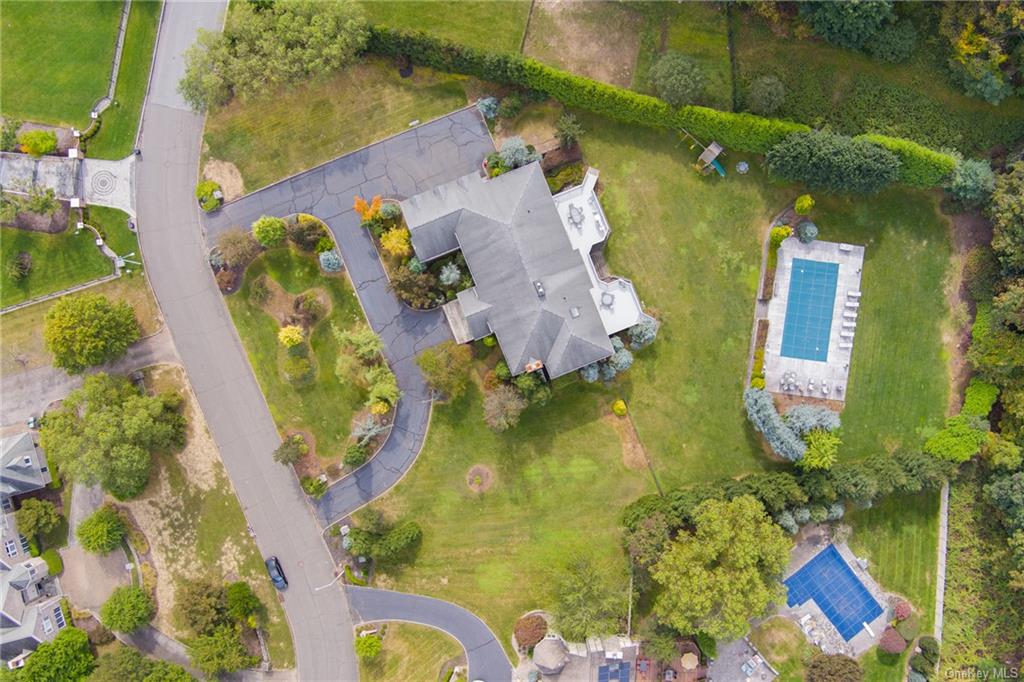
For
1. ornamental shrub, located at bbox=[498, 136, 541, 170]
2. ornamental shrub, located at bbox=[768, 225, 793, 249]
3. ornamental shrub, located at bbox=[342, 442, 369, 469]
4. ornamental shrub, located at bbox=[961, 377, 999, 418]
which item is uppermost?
ornamental shrub, located at bbox=[498, 136, 541, 170]

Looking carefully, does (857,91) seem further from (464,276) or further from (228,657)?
(228,657)

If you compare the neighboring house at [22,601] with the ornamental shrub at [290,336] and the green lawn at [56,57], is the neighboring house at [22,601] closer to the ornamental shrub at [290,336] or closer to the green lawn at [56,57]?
the ornamental shrub at [290,336]

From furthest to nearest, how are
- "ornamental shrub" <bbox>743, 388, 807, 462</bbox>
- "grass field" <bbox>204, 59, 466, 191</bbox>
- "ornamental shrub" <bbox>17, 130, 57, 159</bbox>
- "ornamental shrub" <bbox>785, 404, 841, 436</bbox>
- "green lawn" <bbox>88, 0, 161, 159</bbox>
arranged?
"green lawn" <bbox>88, 0, 161, 159</bbox> → "grass field" <bbox>204, 59, 466, 191</bbox> → "ornamental shrub" <bbox>17, 130, 57, 159</bbox> → "ornamental shrub" <bbox>785, 404, 841, 436</bbox> → "ornamental shrub" <bbox>743, 388, 807, 462</bbox>

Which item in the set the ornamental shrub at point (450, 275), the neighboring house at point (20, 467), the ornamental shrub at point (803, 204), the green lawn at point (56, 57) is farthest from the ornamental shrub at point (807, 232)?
the neighboring house at point (20, 467)

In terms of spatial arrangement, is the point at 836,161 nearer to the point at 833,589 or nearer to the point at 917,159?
the point at 917,159

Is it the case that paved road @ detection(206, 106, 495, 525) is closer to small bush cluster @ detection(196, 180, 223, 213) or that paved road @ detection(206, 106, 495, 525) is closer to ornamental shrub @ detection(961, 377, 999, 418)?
small bush cluster @ detection(196, 180, 223, 213)

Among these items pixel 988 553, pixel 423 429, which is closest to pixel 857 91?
pixel 988 553

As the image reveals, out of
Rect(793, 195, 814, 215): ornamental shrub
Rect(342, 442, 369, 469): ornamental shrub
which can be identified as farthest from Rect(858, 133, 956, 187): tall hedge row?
Rect(342, 442, 369, 469): ornamental shrub
